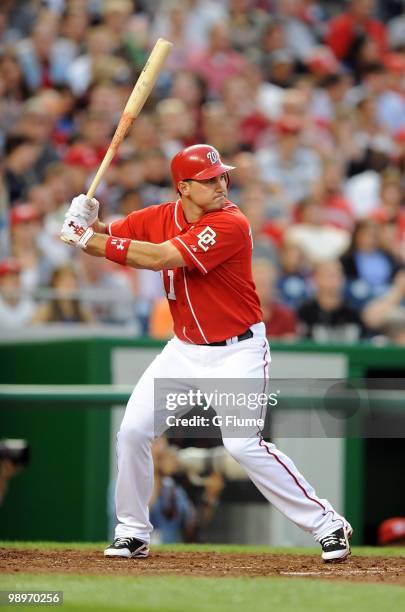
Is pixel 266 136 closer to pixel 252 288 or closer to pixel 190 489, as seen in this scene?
pixel 190 489

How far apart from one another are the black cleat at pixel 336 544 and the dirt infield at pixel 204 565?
0.05 m

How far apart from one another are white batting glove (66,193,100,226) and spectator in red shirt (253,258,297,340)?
3519 mm

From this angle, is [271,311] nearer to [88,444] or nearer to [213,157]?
[88,444]

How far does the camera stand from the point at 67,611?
4.35 metres

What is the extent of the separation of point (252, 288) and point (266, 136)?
7496mm

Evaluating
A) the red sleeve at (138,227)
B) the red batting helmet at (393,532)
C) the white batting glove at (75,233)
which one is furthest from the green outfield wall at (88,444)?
the white batting glove at (75,233)

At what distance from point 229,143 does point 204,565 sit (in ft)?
24.1

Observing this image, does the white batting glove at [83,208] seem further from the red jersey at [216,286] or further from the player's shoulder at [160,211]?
the red jersey at [216,286]

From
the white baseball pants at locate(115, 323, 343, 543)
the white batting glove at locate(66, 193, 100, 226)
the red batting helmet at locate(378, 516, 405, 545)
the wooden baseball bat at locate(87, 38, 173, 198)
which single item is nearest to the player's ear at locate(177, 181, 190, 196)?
the white batting glove at locate(66, 193, 100, 226)

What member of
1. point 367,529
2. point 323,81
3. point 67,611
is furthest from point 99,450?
point 323,81

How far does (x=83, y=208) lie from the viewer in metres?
6.02

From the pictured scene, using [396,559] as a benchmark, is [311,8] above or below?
above

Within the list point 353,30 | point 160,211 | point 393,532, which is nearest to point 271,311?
point 393,532

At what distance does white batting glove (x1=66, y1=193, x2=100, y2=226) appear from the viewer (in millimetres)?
5996
